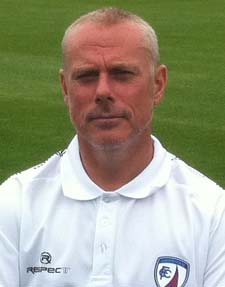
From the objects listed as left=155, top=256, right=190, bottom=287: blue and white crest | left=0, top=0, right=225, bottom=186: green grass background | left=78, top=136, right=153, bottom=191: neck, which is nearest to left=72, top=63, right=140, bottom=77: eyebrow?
left=78, top=136, right=153, bottom=191: neck

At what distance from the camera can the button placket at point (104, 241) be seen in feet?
11.4

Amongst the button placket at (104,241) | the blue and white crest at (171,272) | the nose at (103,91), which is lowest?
the blue and white crest at (171,272)

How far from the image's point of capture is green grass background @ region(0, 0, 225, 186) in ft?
36.1

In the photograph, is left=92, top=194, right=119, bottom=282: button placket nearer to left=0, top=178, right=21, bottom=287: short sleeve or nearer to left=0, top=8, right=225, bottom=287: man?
left=0, top=8, right=225, bottom=287: man

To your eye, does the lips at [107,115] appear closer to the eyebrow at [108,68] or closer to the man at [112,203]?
the man at [112,203]

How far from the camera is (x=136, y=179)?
11.7 feet

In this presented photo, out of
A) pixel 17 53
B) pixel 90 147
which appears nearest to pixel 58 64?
pixel 17 53

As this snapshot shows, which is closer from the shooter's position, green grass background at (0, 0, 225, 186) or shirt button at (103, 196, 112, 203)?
shirt button at (103, 196, 112, 203)

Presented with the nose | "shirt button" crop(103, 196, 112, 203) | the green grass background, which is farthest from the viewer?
the green grass background

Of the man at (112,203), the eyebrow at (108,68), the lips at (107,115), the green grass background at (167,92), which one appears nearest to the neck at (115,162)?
the man at (112,203)

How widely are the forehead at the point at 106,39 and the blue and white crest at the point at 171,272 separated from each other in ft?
2.18

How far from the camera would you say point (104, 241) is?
11.4ft

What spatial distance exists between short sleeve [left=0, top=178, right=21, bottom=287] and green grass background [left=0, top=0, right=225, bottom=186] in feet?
20.2

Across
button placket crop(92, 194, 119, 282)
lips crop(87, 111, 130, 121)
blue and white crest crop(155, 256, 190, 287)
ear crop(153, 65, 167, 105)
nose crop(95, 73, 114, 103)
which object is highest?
ear crop(153, 65, 167, 105)
